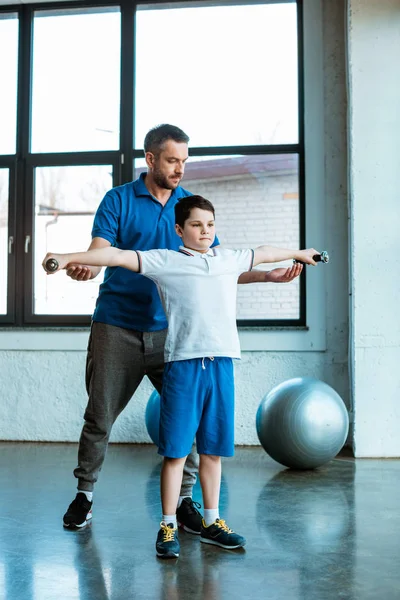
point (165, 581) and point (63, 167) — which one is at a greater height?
point (63, 167)

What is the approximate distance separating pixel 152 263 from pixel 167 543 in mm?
938

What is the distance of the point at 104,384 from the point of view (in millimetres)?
2807

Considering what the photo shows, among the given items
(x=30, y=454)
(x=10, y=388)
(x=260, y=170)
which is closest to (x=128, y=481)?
(x=30, y=454)

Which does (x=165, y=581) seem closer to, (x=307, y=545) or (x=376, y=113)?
(x=307, y=545)

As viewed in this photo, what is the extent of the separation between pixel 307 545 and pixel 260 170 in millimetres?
3085

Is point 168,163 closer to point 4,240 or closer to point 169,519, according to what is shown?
point 169,519

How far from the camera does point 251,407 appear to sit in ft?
16.1

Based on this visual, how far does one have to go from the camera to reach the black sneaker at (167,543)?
7.83 ft

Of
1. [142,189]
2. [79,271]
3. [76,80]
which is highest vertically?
[76,80]

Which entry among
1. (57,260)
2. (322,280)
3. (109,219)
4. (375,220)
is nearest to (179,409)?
(57,260)

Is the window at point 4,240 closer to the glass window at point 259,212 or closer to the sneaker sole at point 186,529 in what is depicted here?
the glass window at point 259,212

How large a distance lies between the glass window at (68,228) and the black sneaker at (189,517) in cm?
259

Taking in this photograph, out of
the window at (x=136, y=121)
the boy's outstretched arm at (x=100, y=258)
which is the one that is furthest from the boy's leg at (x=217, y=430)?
the window at (x=136, y=121)

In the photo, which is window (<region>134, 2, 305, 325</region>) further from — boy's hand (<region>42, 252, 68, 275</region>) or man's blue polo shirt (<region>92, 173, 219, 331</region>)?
boy's hand (<region>42, 252, 68, 275</region>)
